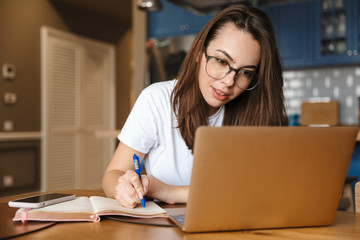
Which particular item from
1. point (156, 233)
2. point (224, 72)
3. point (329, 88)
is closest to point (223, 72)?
point (224, 72)

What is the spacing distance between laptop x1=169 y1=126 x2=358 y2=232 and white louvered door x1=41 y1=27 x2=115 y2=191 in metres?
4.61

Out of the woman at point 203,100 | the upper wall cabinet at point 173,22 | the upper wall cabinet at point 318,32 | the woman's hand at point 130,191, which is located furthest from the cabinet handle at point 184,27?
the woman's hand at point 130,191

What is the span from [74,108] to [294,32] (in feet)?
10.6

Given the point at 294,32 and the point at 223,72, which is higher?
the point at 294,32

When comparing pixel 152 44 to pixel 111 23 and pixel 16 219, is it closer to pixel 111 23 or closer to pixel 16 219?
pixel 111 23

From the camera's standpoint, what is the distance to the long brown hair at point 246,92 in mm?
1188

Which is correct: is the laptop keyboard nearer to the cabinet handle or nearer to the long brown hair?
the long brown hair

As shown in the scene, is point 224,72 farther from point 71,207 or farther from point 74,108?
point 74,108

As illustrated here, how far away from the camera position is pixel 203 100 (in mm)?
1329

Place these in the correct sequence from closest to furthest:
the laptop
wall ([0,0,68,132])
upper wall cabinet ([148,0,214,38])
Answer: the laptop < upper wall cabinet ([148,0,214,38]) < wall ([0,0,68,132])

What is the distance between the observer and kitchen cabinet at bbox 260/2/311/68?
12.4 feet

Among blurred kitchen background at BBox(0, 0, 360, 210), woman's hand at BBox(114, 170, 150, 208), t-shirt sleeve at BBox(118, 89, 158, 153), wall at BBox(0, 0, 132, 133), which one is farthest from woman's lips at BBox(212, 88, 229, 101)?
wall at BBox(0, 0, 132, 133)

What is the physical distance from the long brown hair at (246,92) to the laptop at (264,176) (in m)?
0.53

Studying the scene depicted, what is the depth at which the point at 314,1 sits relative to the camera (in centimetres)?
375
